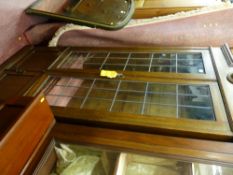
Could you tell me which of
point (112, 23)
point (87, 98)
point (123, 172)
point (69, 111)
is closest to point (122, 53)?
point (112, 23)

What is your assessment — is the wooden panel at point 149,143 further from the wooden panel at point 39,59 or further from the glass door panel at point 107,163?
the wooden panel at point 39,59

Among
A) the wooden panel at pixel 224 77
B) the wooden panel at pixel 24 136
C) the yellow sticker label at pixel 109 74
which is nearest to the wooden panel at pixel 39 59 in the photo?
the yellow sticker label at pixel 109 74

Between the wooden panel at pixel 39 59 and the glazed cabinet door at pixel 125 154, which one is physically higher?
the wooden panel at pixel 39 59

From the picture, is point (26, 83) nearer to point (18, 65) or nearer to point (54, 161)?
point (18, 65)

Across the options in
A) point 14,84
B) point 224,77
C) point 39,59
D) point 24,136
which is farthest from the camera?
point 39,59

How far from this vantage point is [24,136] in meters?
0.56

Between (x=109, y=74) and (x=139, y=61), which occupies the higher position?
(x=139, y=61)

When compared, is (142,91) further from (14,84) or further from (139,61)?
(14,84)

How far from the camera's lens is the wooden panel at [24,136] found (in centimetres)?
50

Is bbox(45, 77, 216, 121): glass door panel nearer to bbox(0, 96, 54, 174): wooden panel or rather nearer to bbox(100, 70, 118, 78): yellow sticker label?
bbox(100, 70, 118, 78): yellow sticker label

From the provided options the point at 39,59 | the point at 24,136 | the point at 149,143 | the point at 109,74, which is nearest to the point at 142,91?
the point at 109,74

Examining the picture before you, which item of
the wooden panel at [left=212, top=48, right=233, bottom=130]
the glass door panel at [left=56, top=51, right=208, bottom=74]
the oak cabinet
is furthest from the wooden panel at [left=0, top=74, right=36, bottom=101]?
the wooden panel at [left=212, top=48, right=233, bottom=130]

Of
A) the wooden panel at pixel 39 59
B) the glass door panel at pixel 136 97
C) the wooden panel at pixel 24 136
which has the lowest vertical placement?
the wooden panel at pixel 24 136

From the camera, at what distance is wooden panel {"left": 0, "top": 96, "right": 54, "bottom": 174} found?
19.7 inches
